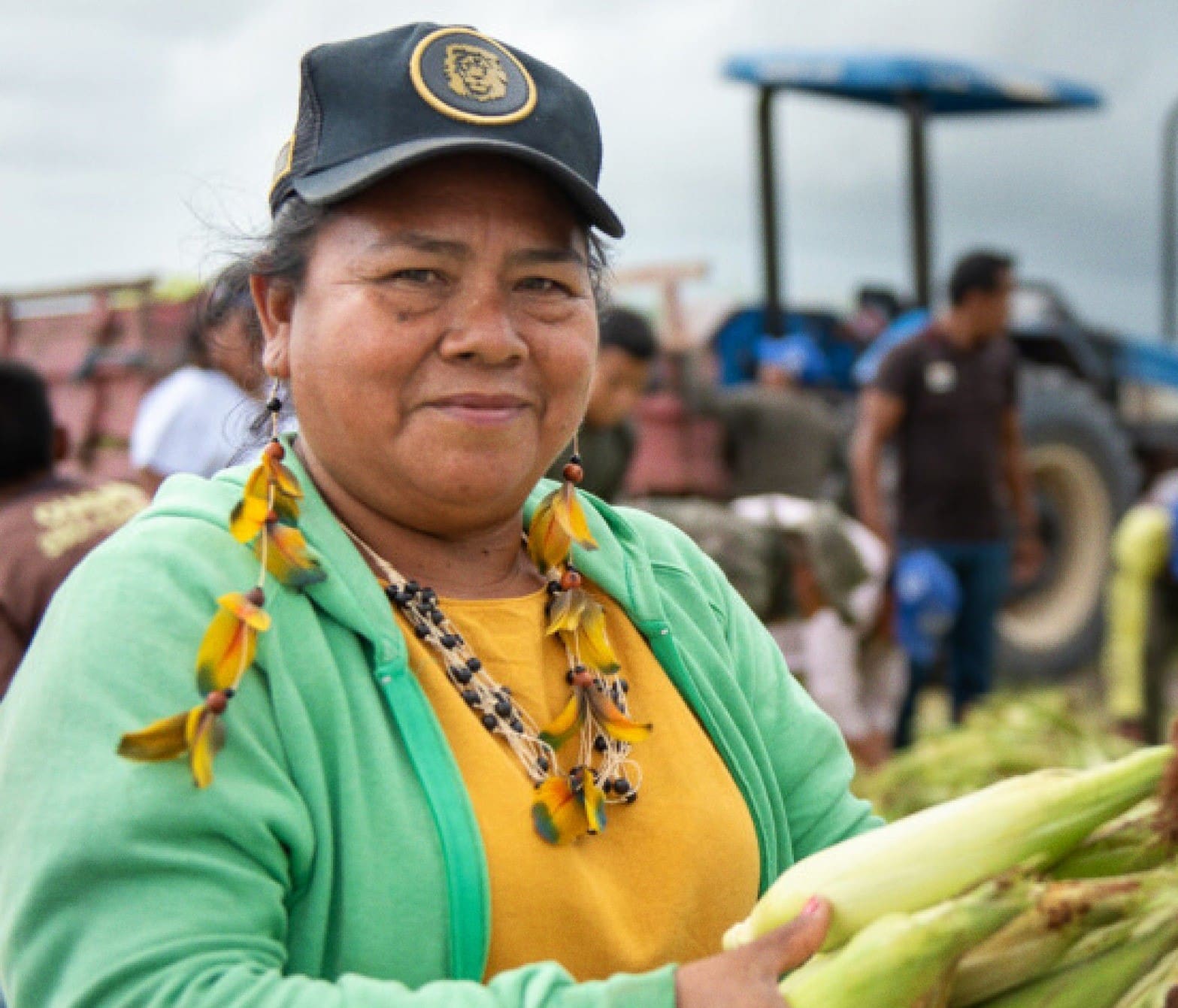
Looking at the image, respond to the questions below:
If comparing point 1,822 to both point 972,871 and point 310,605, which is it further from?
point 972,871

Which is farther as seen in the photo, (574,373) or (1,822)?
(574,373)

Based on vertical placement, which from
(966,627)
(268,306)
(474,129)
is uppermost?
(474,129)

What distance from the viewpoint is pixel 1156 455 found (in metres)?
10.1

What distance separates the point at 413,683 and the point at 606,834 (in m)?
0.24

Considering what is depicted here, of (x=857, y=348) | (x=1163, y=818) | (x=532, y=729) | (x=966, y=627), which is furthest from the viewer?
(x=857, y=348)

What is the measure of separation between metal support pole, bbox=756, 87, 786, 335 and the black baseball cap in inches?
301

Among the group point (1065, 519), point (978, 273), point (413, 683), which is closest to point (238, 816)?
point (413, 683)

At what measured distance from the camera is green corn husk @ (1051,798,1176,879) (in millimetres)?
1496

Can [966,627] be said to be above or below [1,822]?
below

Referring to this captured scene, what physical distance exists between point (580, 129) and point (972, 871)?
0.78 meters

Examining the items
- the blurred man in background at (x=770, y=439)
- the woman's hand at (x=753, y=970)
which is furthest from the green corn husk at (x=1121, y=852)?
the blurred man in background at (x=770, y=439)

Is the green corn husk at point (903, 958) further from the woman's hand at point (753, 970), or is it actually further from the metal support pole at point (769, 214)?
the metal support pole at point (769, 214)

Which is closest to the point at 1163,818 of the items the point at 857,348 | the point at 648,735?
the point at 648,735

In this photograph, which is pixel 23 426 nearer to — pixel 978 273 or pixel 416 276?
pixel 416 276
